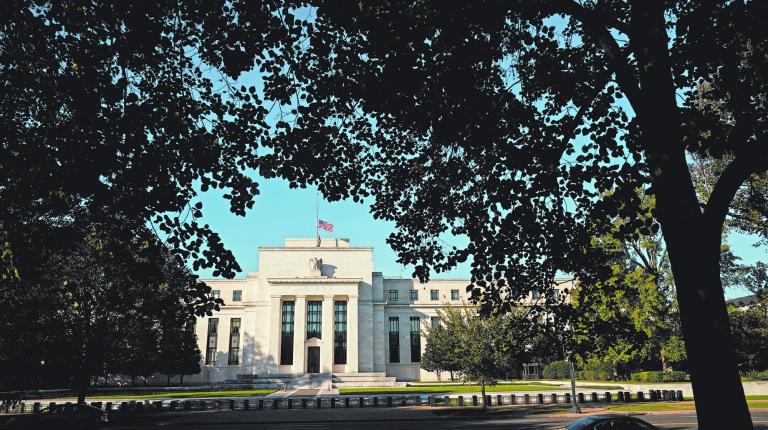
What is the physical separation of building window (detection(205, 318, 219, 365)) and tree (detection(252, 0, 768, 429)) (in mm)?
73044

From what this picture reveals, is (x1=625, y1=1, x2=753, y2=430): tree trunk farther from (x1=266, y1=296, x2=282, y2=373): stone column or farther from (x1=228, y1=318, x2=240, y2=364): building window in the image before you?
(x1=228, y1=318, x2=240, y2=364): building window

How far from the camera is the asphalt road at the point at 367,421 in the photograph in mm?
23750

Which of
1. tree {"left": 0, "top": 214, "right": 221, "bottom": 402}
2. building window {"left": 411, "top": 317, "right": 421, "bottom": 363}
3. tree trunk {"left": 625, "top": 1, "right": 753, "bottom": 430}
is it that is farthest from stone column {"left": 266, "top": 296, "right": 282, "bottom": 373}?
tree trunk {"left": 625, "top": 1, "right": 753, "bottom": 430}

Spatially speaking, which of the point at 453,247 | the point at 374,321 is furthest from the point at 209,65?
the point at 374,321

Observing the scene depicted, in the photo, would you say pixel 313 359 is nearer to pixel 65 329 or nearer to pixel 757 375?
pixel 65 329

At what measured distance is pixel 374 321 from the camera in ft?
265

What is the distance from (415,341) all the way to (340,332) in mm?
14188

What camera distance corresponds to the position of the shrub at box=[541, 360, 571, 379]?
6944cm

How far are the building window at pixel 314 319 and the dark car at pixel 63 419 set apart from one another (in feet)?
167

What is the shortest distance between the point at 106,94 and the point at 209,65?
3.14m

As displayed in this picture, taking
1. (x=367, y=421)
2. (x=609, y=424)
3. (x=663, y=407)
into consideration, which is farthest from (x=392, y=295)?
(x=609, y=424)

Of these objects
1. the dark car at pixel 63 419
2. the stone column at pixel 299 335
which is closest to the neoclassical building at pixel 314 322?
the stone column at pixel 299 335

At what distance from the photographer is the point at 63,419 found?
936 inches

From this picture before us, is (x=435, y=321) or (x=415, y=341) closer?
(x=435, y=321)
